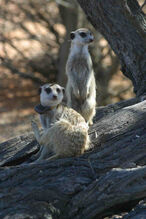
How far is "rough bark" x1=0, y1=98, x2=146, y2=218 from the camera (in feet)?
11.3

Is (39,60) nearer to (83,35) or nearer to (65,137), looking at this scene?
(83,35)

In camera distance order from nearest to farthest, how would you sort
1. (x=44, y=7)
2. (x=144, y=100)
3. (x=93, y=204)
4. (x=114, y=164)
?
(x=93, y=204), (x=114, y=164), (x=144, y=100), (x=44, y=7)

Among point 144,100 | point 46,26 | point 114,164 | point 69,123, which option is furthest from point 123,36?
point 46,26

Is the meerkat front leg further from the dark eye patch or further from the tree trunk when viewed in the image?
the tree trunk

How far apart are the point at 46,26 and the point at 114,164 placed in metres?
7.75

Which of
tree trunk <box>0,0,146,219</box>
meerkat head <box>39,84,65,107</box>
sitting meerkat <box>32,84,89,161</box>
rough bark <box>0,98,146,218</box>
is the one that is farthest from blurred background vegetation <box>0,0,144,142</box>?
rough bark <box>0,98,146,218</box>

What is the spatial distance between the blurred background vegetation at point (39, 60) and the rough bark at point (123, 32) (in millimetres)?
4042

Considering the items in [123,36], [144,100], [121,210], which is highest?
[123,36]

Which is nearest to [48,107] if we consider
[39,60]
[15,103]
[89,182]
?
[89,182]

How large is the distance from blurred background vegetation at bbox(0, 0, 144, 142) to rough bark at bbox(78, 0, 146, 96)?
404cm

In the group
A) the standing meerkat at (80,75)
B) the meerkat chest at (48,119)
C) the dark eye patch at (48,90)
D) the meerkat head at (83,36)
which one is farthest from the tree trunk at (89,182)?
the meerkat head at (83,36)

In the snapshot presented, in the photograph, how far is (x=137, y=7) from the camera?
5211 millimetres

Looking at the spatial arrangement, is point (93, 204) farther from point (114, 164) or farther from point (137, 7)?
point (137, 7)

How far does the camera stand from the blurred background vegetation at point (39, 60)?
10031 millimetres
